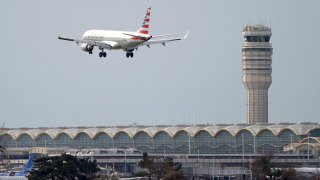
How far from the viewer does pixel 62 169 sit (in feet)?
588

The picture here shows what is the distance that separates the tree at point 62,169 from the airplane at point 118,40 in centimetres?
1736

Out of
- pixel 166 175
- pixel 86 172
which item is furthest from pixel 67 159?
pixel 166 175

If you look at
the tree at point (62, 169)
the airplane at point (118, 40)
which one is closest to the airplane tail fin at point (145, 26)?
the airplane at point (118, 40)

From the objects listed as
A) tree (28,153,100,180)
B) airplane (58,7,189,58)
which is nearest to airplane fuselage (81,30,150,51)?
airplane (58,7,189,58)

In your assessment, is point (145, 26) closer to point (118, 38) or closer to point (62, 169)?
point (118, 38)

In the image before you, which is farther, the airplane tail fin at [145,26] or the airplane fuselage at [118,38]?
the airplane tail fin at [145,26]

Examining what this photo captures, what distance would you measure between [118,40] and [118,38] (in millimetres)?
478

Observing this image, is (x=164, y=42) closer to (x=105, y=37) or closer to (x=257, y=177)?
(x=105, y=37)

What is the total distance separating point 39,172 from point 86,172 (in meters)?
8.30

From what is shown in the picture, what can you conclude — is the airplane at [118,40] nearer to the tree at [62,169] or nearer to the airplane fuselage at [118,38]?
the airplane fuselage at [118,38]

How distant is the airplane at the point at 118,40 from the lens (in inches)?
6708

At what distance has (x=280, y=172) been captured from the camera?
7264 inches

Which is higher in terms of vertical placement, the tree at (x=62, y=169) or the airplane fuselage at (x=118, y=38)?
the airplane fuselage at (x=118, y=38)

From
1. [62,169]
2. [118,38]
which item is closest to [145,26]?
[118,38]
